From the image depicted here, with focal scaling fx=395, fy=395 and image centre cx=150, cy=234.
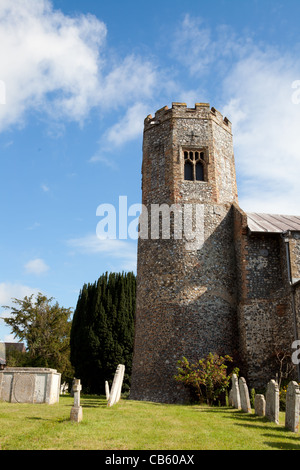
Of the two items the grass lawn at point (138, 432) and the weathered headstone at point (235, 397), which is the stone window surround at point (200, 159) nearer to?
the weathered headstone at point (235, 397)

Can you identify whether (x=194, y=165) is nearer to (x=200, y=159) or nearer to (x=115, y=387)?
(x=200, y=159)

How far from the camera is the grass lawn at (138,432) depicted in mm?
6023

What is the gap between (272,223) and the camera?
60.3 feet

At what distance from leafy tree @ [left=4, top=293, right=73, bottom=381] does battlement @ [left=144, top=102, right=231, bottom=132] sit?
19476 mm

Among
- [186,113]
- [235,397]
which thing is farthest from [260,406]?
[186,113]

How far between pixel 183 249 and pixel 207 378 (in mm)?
5253

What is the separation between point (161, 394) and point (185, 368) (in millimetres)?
1370

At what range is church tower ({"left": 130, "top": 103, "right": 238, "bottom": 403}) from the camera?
1548cm

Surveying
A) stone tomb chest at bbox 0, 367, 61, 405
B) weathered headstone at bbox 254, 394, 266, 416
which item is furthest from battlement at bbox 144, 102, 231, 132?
weathered headstone at bbox 254, 394, 266, 416

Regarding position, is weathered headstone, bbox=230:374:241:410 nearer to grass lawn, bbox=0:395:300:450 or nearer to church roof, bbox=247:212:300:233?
grass lawn, bbox=0:395:300:450

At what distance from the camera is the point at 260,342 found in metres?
15.4

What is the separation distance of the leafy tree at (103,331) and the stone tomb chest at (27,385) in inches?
389
